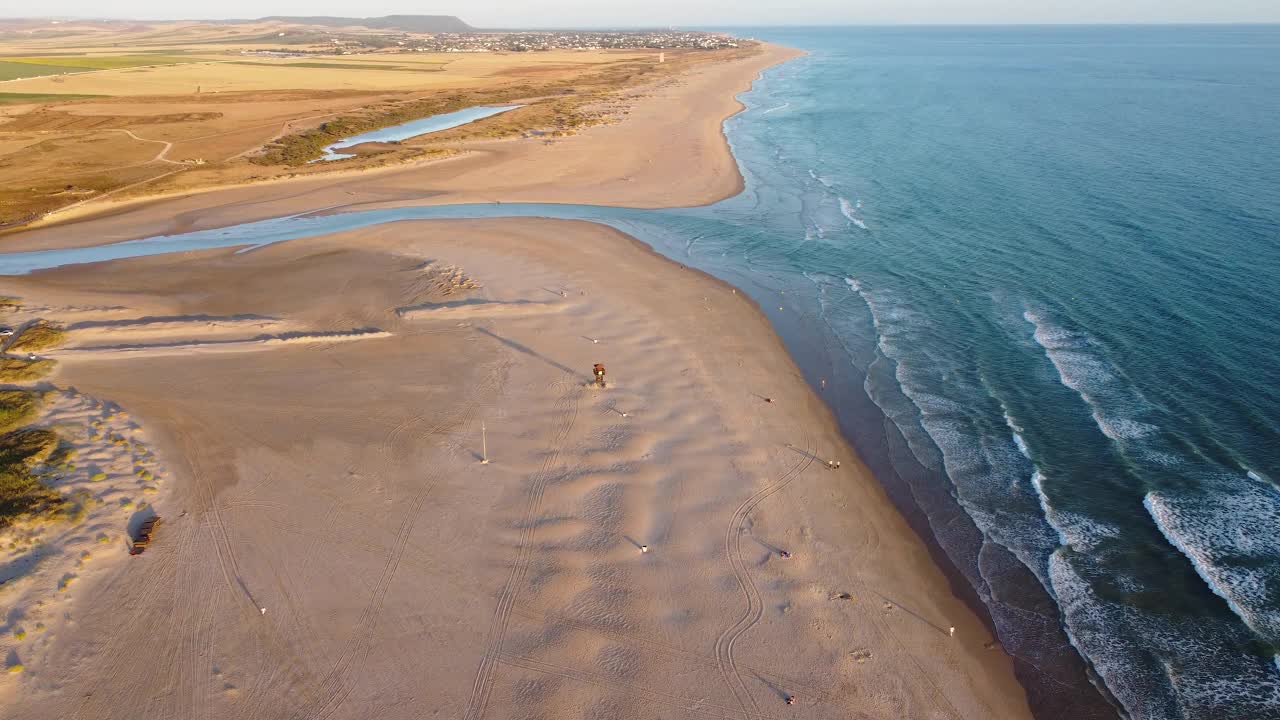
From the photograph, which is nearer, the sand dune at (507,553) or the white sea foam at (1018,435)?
the sand dune at (507,553)

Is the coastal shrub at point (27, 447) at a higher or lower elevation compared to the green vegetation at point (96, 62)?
lower

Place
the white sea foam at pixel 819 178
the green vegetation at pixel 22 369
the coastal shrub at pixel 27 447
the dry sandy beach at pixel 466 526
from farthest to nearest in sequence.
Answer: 1. the white sea foam at pixel 819 178
2. the green vegetation at pixel 22 369
3. the coastal shrub at pixel 27 447
4. the dry sandy beach at pixel 466 526

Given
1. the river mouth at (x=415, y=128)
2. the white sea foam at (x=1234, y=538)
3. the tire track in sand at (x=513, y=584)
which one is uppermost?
the river mouth at (x=415, y=128)

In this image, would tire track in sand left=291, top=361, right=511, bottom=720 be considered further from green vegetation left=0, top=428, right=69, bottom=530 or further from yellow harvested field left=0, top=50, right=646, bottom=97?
yellow harvested field left=0, top=50, right=646, bottom=97

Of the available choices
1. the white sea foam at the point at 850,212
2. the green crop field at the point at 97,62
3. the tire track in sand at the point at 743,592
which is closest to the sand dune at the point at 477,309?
the tire track in sand at the point at 743,592

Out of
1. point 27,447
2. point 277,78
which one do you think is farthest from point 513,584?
point 277,78

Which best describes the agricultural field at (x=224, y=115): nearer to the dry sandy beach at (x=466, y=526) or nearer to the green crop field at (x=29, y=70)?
the green crop field at (x=29, y=70)
